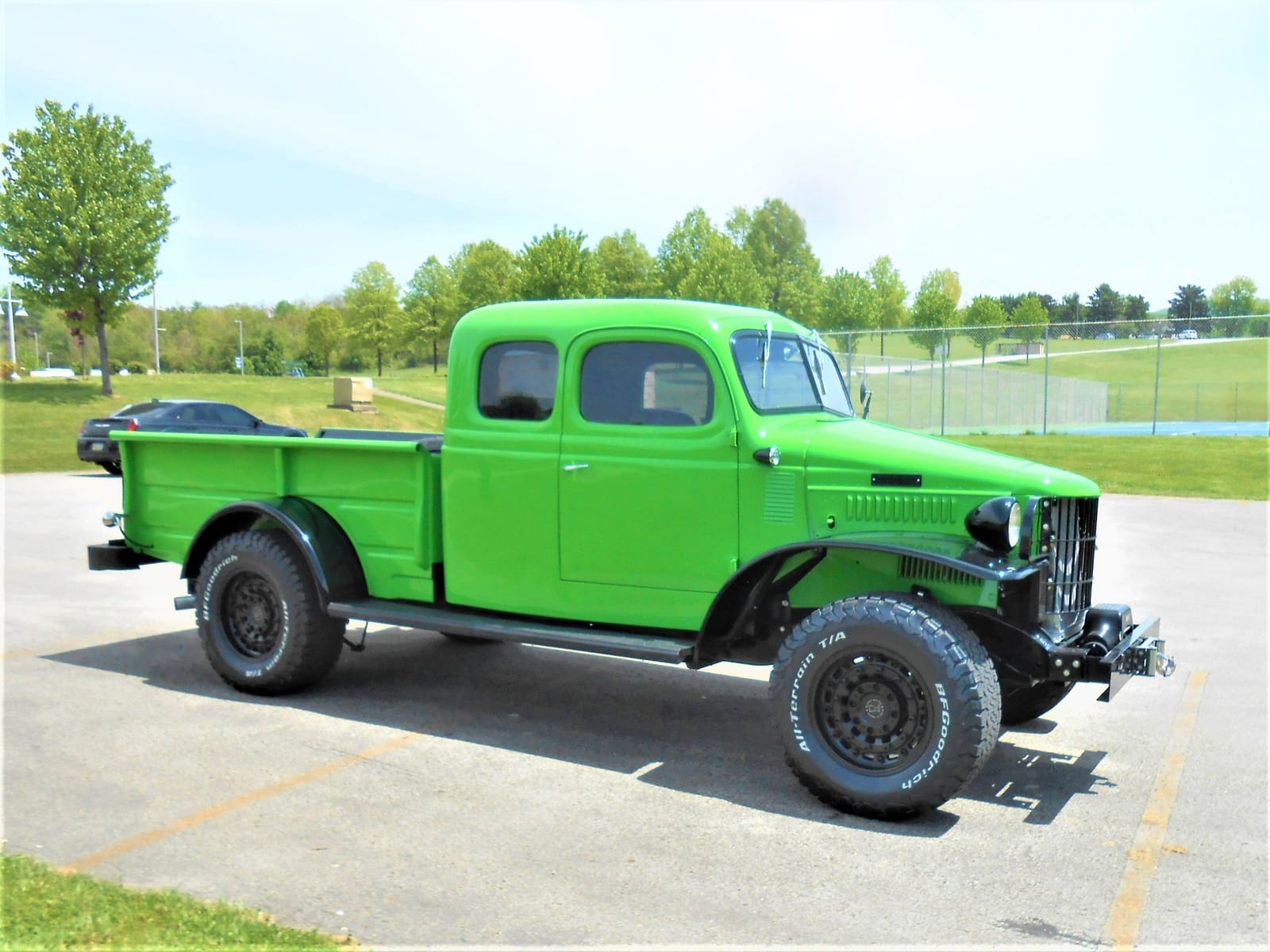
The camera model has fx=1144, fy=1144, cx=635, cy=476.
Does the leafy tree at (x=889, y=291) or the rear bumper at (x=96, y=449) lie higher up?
the leafy tree at (x=889, y=291)

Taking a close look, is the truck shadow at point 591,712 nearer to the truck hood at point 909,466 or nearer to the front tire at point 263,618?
the front tire at point 263,618

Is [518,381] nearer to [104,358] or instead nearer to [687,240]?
[104,358]

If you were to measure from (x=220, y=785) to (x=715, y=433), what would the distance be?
106 inches

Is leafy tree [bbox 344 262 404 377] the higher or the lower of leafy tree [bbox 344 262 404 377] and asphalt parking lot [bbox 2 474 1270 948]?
the higher

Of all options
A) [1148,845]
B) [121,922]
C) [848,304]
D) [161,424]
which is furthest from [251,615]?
[848,304]

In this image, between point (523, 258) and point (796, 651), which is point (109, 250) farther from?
point (796, 651)

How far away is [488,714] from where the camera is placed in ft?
20.7

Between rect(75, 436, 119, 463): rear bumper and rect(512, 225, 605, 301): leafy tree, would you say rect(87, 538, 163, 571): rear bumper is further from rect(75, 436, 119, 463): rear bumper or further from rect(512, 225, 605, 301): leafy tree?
rect(512, 225, 605, 301): leafy tree

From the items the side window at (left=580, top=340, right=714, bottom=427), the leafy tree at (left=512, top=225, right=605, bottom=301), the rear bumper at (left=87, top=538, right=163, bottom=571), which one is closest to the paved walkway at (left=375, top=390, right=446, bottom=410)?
the leafy tree at (left=512, top=225, right=605, bottom=301)

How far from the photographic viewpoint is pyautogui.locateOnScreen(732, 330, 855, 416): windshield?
550 centimetres

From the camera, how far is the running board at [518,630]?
5.25m

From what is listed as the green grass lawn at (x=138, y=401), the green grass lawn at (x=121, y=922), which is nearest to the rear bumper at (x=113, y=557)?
the green grass lawn at (x=121, y=922)

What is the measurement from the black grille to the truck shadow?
830mm

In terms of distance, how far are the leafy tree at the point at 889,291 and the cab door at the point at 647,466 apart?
71579mm
